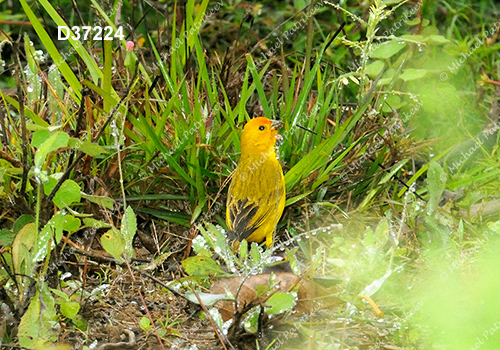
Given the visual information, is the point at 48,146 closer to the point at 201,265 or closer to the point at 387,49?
the point at 201,265

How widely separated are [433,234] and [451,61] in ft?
6.41

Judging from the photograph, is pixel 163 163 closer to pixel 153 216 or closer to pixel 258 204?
pixel 153 216

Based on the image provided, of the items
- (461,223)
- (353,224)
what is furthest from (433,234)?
(353,224)

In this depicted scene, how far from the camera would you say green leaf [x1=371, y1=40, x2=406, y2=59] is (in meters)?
4.13

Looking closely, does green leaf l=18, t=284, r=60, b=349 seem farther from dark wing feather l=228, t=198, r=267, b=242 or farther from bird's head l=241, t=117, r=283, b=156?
bird's head l=241, t=117, r=283, b=156

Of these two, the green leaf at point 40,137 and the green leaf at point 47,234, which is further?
the green leaf at point 40,137

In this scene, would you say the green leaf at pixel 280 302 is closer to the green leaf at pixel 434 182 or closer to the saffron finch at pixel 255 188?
the saffron finch at pixel 255 188

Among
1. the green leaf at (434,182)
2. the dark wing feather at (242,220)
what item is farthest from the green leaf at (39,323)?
the green leaf at (434,182)

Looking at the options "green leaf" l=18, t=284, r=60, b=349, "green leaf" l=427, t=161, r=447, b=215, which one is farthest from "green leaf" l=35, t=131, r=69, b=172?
"green leaf" l=427, t=161, r=447, b=215

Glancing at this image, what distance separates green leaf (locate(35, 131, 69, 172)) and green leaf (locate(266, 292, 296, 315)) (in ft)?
3.53

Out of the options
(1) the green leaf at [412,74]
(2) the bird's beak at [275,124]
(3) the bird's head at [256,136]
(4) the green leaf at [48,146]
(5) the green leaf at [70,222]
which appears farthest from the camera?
(1) the green leaf at [412,74]

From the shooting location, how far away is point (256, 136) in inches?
136

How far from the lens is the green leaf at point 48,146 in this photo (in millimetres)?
2469

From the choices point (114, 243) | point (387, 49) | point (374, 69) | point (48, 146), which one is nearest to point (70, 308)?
point (114, 243)
